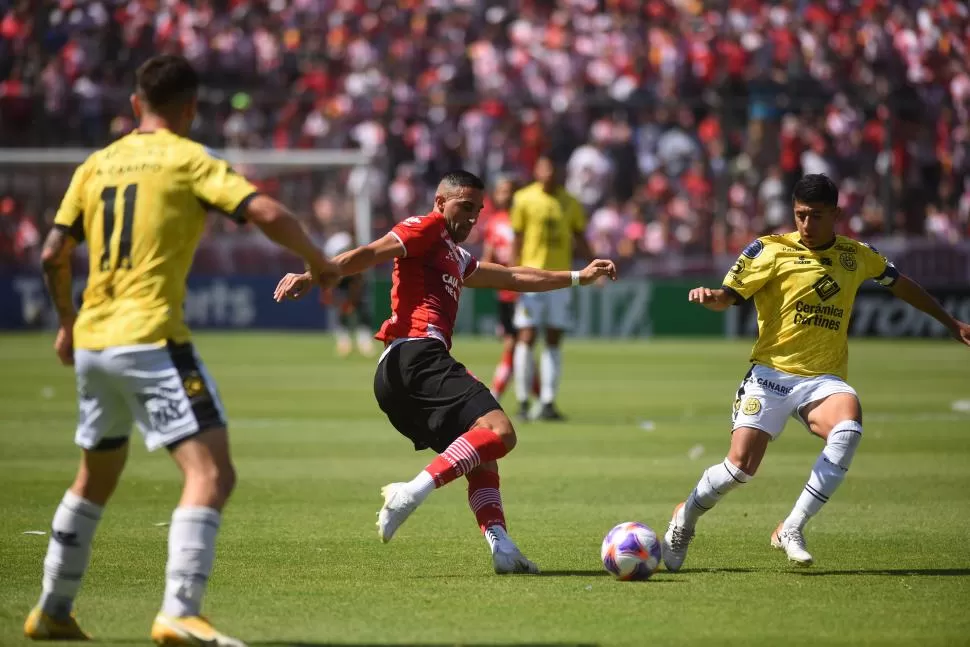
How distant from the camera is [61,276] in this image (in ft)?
19.6

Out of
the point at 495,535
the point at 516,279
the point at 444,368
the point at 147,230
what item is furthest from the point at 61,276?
the point at 516,279

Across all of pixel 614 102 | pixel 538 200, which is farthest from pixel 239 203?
pixel 614 102

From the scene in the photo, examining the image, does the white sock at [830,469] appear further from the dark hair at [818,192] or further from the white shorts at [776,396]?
the dark hair at [818,192]

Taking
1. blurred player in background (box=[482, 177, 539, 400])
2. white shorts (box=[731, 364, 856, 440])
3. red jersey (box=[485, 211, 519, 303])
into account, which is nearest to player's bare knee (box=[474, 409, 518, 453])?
white shorts (box=[731, 364, 856, 440])

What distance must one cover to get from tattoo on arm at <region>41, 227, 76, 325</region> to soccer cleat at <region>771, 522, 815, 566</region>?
4133mm

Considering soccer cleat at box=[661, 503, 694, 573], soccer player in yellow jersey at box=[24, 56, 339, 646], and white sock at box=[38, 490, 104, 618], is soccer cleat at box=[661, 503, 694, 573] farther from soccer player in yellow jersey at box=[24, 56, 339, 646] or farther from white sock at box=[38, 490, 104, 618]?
white sock at box=[38, 490, 104, 618]

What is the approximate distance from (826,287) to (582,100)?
76.2 feet

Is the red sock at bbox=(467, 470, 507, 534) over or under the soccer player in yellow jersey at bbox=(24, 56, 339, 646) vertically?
under

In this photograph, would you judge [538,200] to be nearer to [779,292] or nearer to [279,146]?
[779,292]

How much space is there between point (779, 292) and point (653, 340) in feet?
74.7

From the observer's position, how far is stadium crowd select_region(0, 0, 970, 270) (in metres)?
30.7

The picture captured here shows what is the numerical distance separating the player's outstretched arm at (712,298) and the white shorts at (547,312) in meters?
8.14

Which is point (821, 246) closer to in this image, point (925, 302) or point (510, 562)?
point (925, 302)

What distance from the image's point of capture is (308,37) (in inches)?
1337
